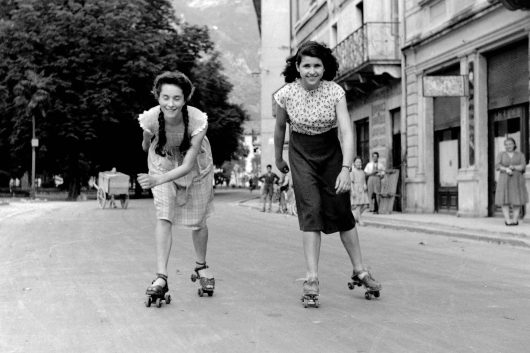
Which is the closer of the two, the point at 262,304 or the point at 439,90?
the point at 262,304

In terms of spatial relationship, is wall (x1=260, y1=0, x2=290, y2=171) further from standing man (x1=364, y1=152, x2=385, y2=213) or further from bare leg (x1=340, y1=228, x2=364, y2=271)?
bare leg (x1=340, y1=228, x2=364, y2=271)

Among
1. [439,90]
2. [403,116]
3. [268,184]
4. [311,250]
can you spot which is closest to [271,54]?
[268,184]

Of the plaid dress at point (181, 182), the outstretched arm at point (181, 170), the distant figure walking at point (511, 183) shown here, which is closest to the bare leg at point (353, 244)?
the plaid dress at point (181, 182)

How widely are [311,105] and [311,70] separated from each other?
0.85 ft

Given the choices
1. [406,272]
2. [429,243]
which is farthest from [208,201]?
[429,243]

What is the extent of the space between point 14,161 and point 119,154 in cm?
677

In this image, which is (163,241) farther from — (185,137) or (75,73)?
(75,73)

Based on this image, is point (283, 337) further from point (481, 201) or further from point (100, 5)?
point (100, 5)

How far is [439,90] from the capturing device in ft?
55.0

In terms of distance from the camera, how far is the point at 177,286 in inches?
242

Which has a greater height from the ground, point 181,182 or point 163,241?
point 181,182

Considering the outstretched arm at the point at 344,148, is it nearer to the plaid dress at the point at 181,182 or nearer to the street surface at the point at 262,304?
the street surface at the point at 262,304

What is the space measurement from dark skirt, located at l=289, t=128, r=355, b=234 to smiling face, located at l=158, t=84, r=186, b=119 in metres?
0.91

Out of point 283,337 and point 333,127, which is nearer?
point 283,337
